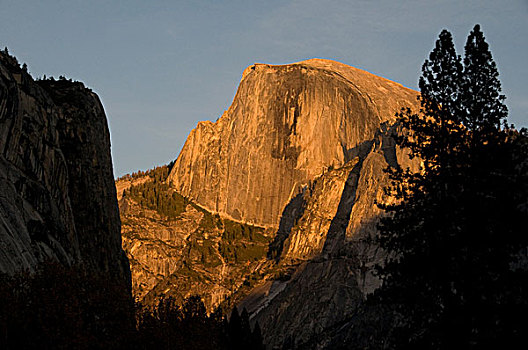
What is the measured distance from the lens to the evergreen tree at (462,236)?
33.7 meters

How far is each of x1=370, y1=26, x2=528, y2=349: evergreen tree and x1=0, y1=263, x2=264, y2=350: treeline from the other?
1297 cm

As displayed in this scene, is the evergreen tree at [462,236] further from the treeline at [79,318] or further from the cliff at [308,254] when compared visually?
the cliff at [308,254]

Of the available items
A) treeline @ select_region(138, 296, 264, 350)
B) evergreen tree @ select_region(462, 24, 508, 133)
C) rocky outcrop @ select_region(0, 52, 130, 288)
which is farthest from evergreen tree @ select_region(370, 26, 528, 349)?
rocky outcrop @ select_region(0, 52, 130, 288)

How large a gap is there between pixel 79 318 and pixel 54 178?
2513 centimetres

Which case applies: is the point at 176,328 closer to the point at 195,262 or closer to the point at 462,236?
the point at 462,236

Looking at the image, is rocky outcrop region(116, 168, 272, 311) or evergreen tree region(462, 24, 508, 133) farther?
rocky outcrop region(116, 168, 272, 311)

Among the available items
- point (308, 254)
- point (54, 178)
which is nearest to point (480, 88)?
point (54, 178)

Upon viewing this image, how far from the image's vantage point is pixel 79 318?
3581 cm

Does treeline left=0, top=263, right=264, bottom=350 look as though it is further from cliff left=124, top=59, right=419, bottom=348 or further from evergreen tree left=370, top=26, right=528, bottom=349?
cliff left=124, top=59, right=419, bottom=348

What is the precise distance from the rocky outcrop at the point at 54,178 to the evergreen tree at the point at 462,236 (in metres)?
19.0

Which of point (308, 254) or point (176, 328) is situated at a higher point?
point (308, 254)

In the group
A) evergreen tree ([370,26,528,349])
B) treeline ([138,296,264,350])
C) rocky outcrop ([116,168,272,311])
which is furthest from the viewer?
rocky outcrop ([116,168,272,311])

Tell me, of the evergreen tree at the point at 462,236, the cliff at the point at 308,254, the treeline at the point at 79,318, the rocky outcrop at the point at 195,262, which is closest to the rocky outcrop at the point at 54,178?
the treeline at the point at 79,318

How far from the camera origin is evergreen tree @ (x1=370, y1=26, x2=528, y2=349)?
33.7 meters
